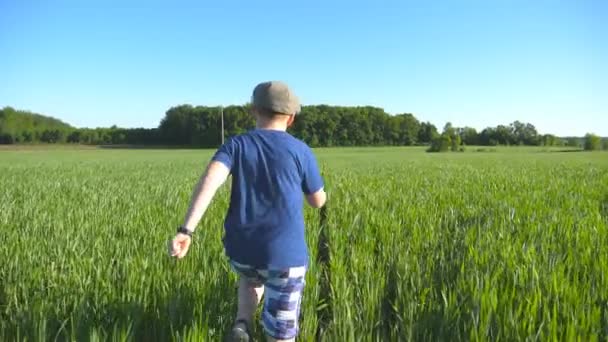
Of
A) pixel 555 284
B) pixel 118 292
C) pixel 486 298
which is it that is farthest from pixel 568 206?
pixel 118 292

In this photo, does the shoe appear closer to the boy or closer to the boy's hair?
the boy

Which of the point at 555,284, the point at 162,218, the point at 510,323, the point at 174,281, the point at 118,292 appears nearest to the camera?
the point at 510,323

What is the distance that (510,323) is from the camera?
1.80 m

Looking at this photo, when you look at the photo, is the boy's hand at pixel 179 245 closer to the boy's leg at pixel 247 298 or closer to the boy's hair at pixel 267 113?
the boy's leg at pixel 247 298

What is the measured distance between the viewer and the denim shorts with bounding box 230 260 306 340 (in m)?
1.89

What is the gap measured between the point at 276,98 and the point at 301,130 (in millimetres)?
82047

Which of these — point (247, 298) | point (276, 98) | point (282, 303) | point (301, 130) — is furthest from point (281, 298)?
point (301, 130)

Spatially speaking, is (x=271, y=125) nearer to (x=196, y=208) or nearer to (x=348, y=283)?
(x=196, y=208)

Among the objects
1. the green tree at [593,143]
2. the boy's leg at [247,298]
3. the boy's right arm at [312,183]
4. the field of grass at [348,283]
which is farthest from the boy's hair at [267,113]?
the green tree at [593,143]

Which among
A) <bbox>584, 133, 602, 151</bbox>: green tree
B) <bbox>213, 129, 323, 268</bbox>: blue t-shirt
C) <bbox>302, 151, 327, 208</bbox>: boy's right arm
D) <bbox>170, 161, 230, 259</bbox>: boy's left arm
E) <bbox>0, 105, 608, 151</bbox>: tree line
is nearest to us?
<bbox>170, 161, 230, 259</bbox>: boy's left arm

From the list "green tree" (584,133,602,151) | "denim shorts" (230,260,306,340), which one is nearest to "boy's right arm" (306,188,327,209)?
"denim shorts" (230,260,306,340)

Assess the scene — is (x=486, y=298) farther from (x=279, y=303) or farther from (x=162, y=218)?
(x=162, y=218)

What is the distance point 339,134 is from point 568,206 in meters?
83.0

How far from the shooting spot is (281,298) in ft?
6.26
